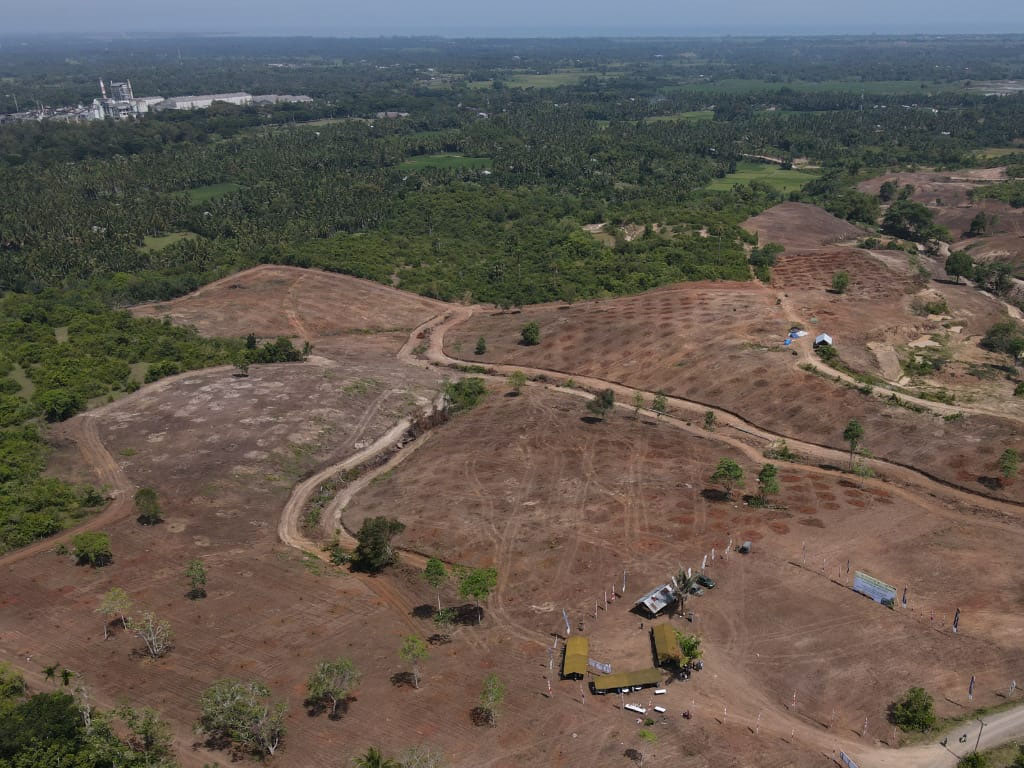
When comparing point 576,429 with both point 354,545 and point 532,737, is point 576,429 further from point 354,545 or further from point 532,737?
point 532,737

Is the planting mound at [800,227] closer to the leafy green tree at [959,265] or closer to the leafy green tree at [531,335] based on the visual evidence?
the leafy green tree at [959,265]

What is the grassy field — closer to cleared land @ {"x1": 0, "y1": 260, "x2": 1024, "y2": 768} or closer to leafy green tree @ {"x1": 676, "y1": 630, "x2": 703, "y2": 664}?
cleared land @ {"x1": 0, "y1": 260, "x2": 1024, "y2": 768}

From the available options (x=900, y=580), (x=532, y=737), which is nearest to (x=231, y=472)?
(x=532, y=737)

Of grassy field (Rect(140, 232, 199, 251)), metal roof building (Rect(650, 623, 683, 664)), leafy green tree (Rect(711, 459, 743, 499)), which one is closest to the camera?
metal roof building (Rect(650, 623, 683, 664))

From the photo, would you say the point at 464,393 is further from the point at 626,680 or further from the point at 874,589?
the point at 874,589

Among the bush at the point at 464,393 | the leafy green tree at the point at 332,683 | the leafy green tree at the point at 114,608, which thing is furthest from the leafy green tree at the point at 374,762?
the bush at the point at 464,393

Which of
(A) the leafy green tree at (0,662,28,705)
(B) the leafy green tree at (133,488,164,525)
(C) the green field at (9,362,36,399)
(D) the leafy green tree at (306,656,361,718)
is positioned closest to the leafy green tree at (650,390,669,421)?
(D) the leafy green tree at (306,656,361,718)
